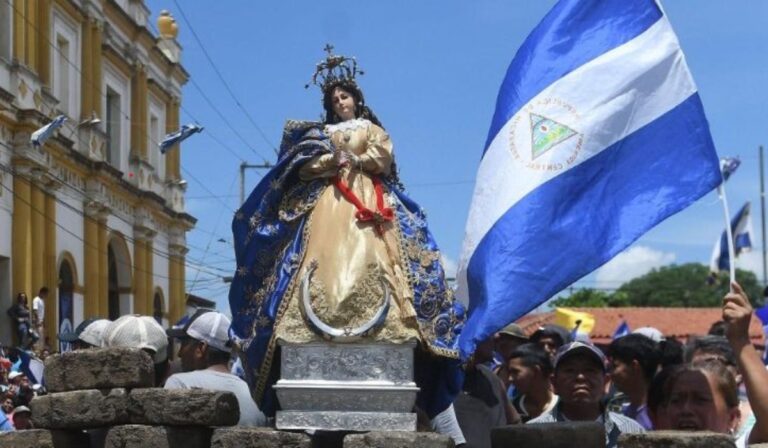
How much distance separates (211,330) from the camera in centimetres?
724

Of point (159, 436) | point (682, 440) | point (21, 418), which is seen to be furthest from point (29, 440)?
point (21, 418)

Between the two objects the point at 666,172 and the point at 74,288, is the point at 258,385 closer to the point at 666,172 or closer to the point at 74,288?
the point at 666,172

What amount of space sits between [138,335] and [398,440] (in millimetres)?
1888

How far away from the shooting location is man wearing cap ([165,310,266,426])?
6938mm

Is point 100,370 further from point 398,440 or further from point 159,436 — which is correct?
point 398,440

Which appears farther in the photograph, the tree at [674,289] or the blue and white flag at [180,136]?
the tree at [674,289]

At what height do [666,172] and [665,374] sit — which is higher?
[666,172]

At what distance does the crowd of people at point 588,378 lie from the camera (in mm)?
5191

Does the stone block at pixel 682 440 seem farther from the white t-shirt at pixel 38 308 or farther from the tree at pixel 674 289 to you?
the tree at pixel 674 289

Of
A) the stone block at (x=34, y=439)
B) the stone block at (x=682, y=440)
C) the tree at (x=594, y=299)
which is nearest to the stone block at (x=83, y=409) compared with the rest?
the stone block at (x=34, y=439)

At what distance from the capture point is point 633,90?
22.3ft

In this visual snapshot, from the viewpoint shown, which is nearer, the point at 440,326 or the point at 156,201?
the point at 440,326

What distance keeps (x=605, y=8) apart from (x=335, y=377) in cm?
223

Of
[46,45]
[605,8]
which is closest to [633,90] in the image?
[605,8]
